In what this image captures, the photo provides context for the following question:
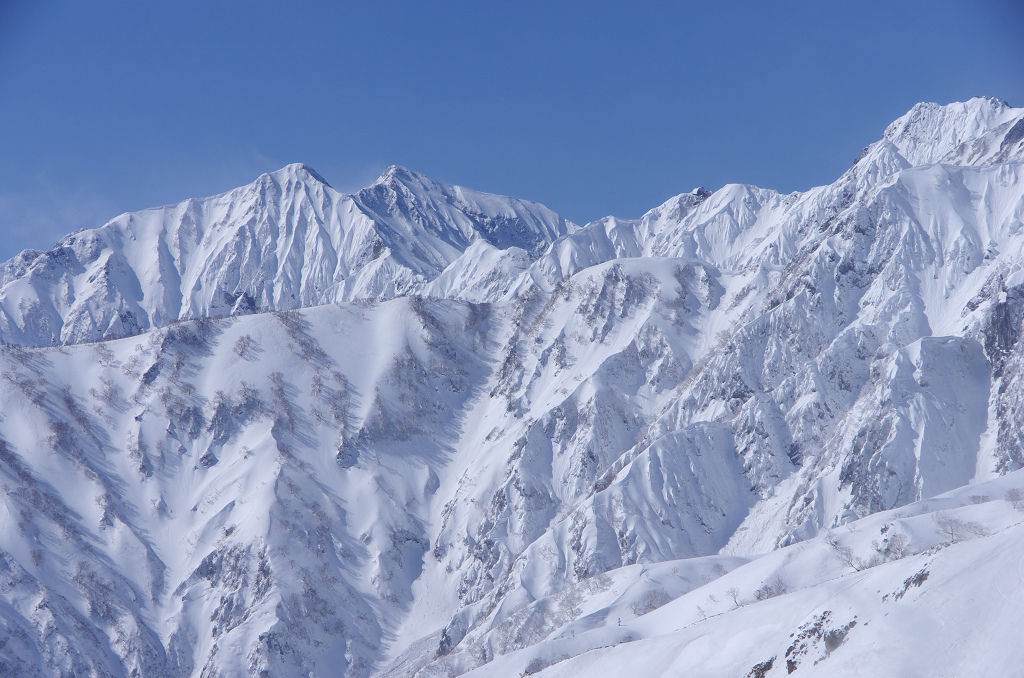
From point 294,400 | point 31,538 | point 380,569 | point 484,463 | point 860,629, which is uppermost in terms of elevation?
point 294,400

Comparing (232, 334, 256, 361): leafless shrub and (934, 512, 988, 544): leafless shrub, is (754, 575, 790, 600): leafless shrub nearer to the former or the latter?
(934, 512, 988, 544): leafless shrub

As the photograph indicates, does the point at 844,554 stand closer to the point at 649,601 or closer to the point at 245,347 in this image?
the point at 649,601

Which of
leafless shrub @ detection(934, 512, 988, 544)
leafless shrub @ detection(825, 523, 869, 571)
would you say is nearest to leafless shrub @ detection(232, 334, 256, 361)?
leafless shrub @ detection(825, 523, 869, 571)

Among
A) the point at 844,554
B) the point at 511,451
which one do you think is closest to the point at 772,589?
the point at 844,554

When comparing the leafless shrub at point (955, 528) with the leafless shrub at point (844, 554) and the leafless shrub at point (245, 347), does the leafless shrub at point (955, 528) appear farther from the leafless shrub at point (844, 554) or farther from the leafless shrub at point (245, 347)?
the leafless shrub at point (245, 347)

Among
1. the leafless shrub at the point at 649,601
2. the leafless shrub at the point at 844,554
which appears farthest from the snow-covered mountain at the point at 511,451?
the leafless shrub at the point at 649,601

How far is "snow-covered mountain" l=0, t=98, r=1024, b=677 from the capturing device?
9512cm

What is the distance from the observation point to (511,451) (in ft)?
420

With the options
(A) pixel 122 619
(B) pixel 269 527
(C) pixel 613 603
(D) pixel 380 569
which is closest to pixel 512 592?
(C) pixel 613 603

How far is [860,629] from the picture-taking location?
3266cm

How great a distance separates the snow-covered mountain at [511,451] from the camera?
312 feet

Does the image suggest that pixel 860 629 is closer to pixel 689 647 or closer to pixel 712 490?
pixel 689 647

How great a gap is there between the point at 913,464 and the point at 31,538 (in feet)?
373

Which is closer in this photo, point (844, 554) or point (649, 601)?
point (844, 554)
